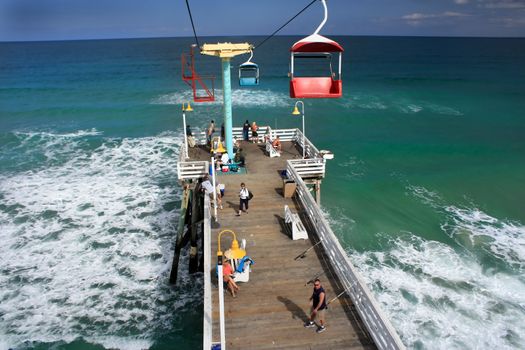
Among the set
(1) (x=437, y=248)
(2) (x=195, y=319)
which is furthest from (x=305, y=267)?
(1) (x=437, y=248)

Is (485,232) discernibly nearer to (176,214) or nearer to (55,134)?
(176,214)

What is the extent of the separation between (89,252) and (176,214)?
581cm

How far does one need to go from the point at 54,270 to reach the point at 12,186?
13.4 meters

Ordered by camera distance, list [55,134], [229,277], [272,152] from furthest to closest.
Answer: [55,134], [272,152], [229,277]

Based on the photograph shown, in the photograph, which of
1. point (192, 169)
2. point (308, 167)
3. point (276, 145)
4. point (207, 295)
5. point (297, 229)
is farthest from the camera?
point (276, 145)

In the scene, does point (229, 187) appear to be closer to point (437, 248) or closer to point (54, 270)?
point (54, 270)

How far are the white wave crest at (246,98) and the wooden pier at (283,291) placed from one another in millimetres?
41160

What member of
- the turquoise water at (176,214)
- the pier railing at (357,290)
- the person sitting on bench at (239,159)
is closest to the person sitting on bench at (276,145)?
the person sitting on bench at (239,159)

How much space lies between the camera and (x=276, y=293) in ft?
34.9

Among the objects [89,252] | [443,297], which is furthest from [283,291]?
[89,252]

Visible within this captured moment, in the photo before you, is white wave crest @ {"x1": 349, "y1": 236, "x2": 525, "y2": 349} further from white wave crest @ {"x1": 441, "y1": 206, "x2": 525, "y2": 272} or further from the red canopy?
the red canopy

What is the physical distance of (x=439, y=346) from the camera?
1423cm

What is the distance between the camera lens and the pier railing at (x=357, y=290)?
27.7 ft

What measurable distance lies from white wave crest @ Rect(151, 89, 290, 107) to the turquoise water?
2517 millimetres
